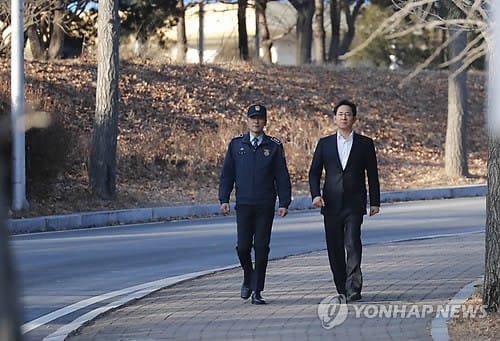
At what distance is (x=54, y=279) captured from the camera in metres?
10.9

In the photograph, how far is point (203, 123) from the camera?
88.4 ft

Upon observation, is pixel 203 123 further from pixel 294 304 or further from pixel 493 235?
pixel 493 235

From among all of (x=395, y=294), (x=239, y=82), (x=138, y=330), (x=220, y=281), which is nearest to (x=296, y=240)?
(x=220, y=281)

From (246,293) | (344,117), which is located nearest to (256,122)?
(344,117)

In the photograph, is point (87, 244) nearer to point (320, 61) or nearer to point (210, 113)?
point (210, 113)

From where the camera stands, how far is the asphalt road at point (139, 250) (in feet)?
31.5

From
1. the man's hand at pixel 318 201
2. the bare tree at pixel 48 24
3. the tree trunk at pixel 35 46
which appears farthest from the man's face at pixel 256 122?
the tree trunk at pixel 35 46

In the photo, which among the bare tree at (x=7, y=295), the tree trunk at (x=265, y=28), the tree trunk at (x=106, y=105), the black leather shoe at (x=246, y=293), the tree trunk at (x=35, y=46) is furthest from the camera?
the tree trunk at (x=265, y=28)

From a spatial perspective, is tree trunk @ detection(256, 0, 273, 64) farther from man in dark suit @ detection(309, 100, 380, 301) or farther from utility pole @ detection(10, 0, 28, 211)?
man in dark suit @ detection(309, 100, 380, 301)

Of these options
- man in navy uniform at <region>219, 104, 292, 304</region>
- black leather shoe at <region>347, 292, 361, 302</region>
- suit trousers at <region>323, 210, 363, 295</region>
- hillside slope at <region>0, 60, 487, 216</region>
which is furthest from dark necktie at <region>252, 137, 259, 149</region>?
hillside slope at <region>0, 60, 487, 216</region>

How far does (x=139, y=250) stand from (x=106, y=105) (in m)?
6.06

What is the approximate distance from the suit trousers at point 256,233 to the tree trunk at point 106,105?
35.5ft

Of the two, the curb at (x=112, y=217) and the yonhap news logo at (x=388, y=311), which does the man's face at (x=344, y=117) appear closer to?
the yonhap news logo at (x=388, y=311)

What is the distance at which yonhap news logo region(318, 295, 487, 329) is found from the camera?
7642 millimetres
